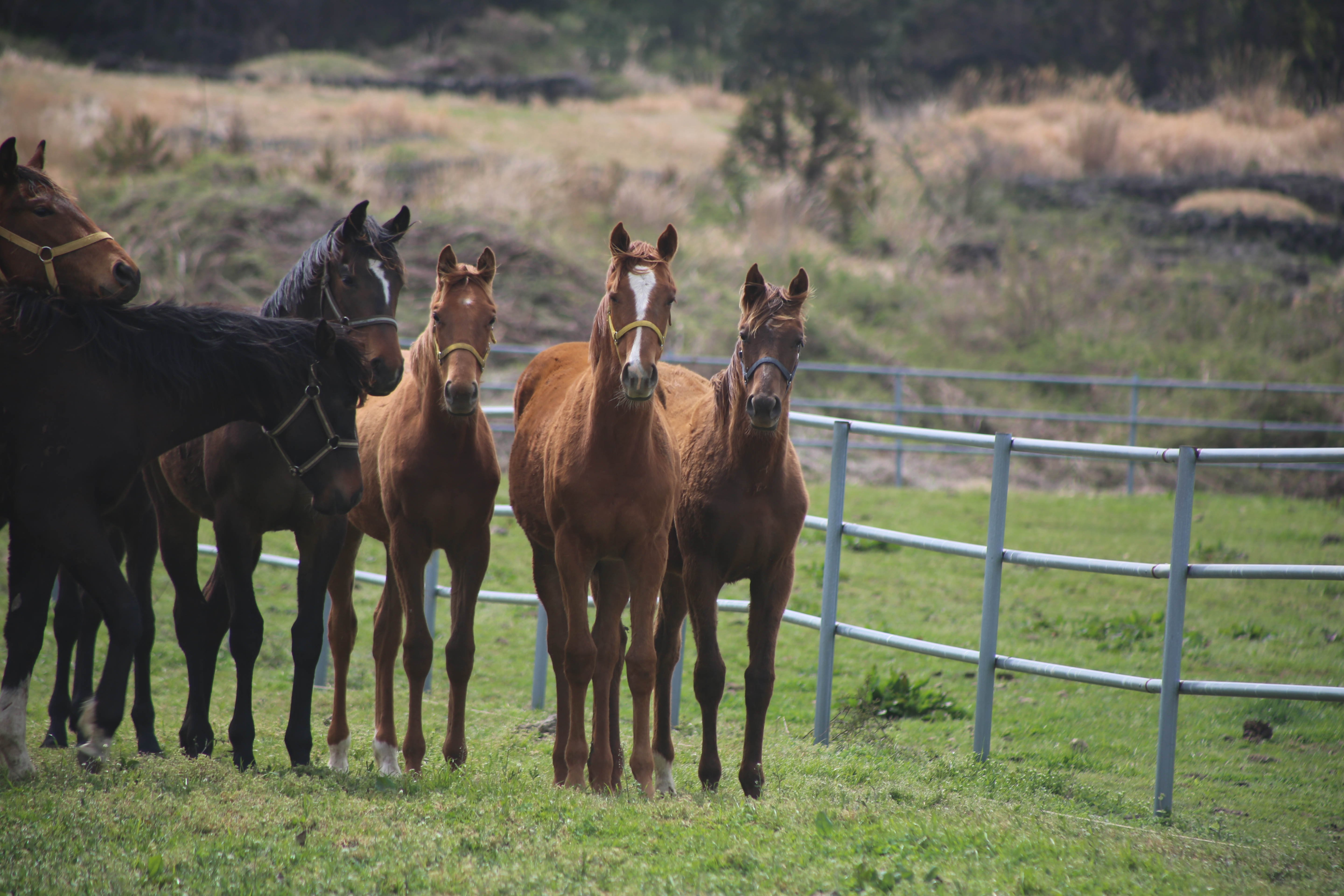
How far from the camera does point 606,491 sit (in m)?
4.08

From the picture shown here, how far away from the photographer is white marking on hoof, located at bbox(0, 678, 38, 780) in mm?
3947

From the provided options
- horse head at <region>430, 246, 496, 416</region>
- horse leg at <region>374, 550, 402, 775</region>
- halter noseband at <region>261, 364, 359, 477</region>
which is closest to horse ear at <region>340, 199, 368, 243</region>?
horse head at <region>430, 246, 496, 416</region>

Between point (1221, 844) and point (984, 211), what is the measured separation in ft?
66.2

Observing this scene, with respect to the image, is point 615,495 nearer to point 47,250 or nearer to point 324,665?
point 47,250

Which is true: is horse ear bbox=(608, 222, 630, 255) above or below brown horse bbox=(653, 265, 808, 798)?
above

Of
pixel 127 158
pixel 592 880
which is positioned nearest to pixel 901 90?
pixel 127 158

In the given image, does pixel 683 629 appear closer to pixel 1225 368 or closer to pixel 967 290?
pixel 1225 368

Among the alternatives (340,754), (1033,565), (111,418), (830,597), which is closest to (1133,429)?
(1033,565)

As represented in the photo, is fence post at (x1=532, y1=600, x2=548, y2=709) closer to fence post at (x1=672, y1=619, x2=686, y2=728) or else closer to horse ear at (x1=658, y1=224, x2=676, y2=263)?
fence post at (x1=672, y1=619, x2=686, y2=728)

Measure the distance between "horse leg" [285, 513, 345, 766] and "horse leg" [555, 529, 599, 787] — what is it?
111cm

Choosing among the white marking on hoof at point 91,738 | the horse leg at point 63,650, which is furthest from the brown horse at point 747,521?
the horse leg at point 63,650

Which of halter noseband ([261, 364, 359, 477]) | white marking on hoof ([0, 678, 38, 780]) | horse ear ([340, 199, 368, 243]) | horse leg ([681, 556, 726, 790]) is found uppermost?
horse ear ([340, 199, 368, 243])

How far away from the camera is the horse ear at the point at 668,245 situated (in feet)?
13.8

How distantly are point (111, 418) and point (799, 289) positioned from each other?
273cm
